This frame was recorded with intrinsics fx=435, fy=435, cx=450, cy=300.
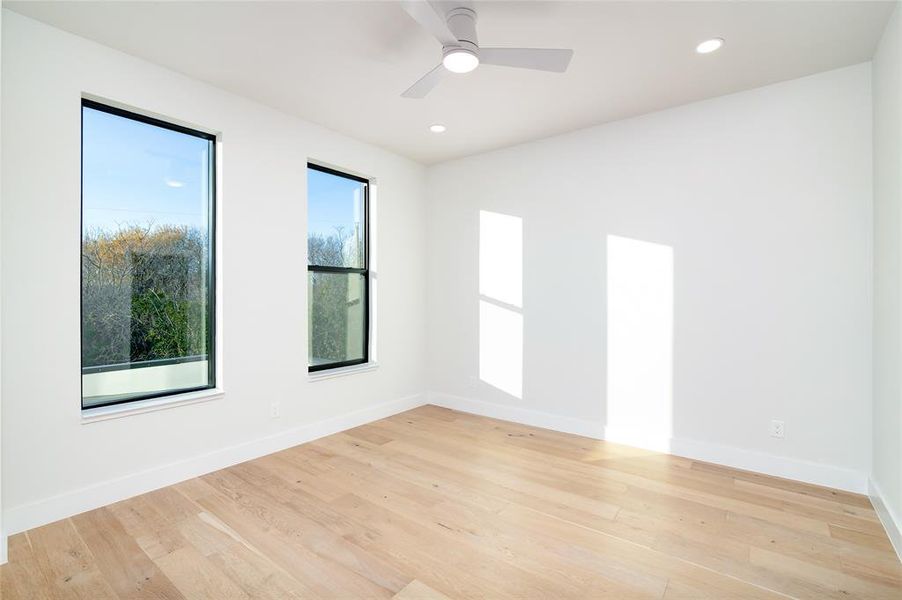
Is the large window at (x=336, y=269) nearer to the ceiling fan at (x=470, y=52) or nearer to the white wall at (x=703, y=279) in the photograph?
the white wall at (x=703, y=279)

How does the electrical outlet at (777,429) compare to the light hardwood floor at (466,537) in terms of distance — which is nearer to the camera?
the light hardwood floor at (466,537)

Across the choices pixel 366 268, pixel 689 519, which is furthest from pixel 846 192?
pixel 366 268

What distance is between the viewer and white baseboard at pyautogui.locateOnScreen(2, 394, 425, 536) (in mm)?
2221

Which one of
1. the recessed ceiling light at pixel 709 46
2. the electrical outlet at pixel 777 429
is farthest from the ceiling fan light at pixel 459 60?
the electrical outlet at pixel 777 429

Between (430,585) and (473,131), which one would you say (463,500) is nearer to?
(430,585)

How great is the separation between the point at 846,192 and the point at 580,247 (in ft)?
5.61

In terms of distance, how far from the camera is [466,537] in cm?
217

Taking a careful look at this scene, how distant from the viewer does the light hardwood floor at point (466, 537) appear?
1812 mm

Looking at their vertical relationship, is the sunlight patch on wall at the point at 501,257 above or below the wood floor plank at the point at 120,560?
above

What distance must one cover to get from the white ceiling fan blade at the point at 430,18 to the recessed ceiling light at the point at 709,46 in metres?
1.47

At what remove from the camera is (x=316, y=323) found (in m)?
3.81

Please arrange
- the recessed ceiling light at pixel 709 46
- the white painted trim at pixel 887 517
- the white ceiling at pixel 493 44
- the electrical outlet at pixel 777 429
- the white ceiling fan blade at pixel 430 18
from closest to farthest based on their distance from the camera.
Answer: the white ceiling fan blade at pixel 430 18
the white painted trim at pixel 887 517
the white ceiling at pixel 493 44
the recessed ceiling light at pixel 709 46
the electrical outlet at pixel 777 429

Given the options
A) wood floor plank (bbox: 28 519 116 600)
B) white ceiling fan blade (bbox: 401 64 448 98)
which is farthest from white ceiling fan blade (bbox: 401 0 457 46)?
wood floor plank (bbox: 28 519 116 600)

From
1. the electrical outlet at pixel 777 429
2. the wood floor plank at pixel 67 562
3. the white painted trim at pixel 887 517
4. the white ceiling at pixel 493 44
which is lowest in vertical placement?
the wood floor plank at pixel 67 562
